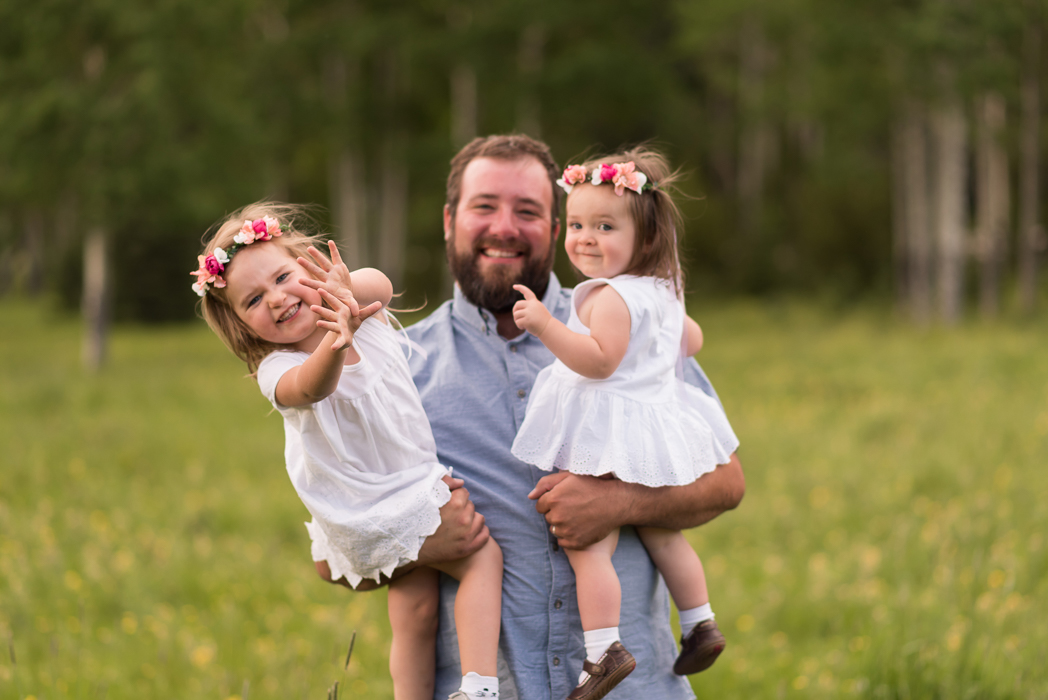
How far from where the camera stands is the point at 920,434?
883 centimetres

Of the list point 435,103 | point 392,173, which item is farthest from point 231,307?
point 435,103

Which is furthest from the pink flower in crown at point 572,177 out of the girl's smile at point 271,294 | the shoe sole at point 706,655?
the shoe sole at point 706,655

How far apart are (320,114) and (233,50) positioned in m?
4.17

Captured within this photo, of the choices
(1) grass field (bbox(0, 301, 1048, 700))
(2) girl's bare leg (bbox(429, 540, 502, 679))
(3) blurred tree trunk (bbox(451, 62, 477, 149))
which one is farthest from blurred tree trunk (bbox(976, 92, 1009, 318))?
(2) girl's bare leg (bbox(429, 540, 502, 679))

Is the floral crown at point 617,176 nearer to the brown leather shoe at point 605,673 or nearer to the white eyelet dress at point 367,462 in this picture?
the white eyelet dress at point 367,462

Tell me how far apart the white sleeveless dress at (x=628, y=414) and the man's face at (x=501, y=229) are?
1.16 feet

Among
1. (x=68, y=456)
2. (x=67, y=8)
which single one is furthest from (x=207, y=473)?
(x=67, y=8)

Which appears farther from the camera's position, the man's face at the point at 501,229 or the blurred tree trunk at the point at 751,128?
the blurred tree trunk at the point at 751,128

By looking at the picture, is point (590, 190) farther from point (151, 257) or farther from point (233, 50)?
point (151, 257)

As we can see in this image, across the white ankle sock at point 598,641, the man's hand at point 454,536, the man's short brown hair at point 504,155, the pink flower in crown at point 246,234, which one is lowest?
the white ankle sock at point 598,641

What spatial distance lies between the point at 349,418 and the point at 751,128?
27208 millimetres

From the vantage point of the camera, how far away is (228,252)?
229 cm

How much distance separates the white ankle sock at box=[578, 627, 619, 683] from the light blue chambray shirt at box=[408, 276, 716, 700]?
0.14 m

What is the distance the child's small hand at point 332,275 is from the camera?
2148 mm
